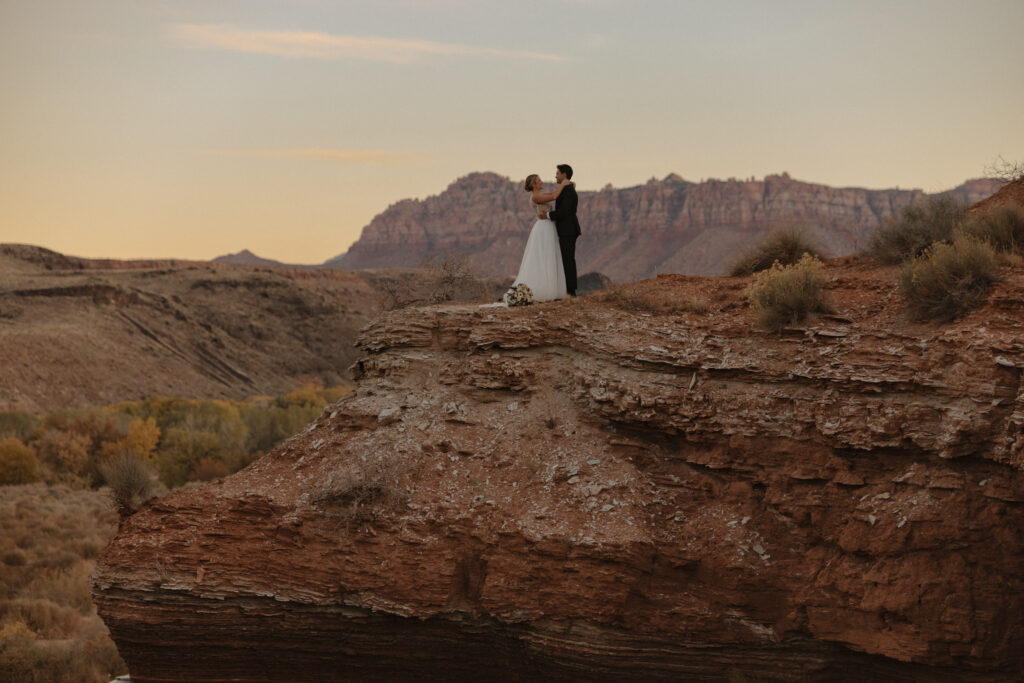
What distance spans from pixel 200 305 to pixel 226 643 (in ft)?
166

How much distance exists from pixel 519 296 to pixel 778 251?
3471 mm

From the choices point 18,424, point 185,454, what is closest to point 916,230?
point 185,454

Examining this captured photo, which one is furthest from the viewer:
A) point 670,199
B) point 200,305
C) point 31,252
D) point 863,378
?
point 670,199

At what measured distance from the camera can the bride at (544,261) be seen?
1055 cm

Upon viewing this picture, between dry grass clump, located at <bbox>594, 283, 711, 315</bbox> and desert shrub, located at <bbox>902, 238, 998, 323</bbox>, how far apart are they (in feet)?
7.16

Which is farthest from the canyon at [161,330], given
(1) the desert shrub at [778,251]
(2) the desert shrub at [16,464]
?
(1) the desert shrub at [778,251]

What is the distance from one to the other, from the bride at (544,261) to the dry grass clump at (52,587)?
729 centimetres

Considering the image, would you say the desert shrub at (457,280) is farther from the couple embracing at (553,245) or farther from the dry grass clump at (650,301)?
the dry grass clump at (650,301)

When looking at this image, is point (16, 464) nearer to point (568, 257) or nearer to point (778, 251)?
point (568, 257)

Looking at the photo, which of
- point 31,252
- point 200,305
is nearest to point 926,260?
point 200,305

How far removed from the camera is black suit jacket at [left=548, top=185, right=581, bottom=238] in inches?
A: 417

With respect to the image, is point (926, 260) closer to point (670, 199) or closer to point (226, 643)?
point (226, 643)

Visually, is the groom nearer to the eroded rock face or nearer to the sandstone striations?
the eroded rock face

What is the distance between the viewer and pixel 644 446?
8.67 metres
